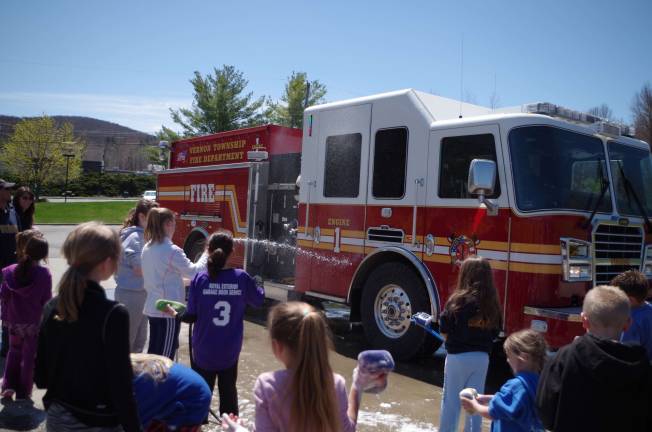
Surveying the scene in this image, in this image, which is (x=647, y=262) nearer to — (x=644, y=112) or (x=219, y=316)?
(x=219, y=316)

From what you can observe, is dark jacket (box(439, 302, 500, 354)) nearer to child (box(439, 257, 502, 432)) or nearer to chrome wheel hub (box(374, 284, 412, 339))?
child (box(439, 257, 502, 432))

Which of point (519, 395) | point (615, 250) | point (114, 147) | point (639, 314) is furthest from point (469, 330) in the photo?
point (114, 147)

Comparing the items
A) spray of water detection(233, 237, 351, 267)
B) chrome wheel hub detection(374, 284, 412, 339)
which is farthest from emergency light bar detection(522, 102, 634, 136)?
spray of water detection(233, 237, 351, 267)

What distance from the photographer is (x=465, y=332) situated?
12.1 feet

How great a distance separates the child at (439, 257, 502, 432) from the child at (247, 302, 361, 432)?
1.71 metres

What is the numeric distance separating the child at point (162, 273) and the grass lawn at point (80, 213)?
27065mm

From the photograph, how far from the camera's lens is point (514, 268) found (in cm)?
554

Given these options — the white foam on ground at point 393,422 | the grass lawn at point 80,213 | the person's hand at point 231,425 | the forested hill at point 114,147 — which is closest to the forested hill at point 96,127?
the forested hill at point 114,147

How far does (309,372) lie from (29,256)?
12.3ft

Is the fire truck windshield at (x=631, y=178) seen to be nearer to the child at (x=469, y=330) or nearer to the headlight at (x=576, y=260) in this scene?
the headlight at (x=576, y=260)

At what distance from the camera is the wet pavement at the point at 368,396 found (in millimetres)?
4664

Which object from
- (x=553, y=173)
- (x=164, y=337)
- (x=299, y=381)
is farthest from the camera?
(x=553, y=173)

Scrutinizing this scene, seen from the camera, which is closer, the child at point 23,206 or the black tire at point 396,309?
the black tire at point 396,309

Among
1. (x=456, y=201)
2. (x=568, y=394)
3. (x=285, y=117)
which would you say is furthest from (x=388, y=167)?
(x=285, y=117)
